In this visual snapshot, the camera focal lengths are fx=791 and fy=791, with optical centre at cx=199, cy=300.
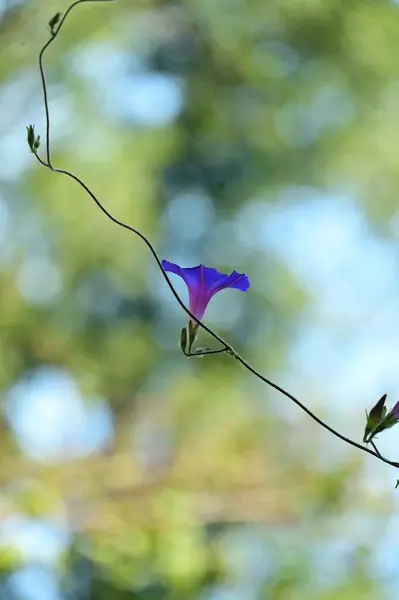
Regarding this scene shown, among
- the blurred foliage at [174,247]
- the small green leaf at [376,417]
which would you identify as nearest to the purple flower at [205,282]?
the small green leaf at [376,417]

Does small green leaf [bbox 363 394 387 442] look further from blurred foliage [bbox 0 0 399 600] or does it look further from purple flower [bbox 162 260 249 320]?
blurred foliage [bbox 0 0 399 600]

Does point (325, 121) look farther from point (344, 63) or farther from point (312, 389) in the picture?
point (312, 389)

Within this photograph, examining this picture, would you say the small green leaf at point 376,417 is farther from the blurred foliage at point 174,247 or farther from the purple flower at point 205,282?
the blurred foliage at point 174,247

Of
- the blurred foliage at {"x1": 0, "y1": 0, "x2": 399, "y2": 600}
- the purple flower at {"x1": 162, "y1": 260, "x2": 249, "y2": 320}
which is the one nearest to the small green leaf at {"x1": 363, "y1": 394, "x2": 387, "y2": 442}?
the purple flower at {"x1": 162, "y1": 260, "x2": 249, "y2": 320}

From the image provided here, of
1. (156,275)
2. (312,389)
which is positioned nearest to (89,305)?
(156,275)

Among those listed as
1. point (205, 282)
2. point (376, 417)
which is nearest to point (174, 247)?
point (205, 282)

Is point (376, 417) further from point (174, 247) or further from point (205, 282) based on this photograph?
point (174, 247)
